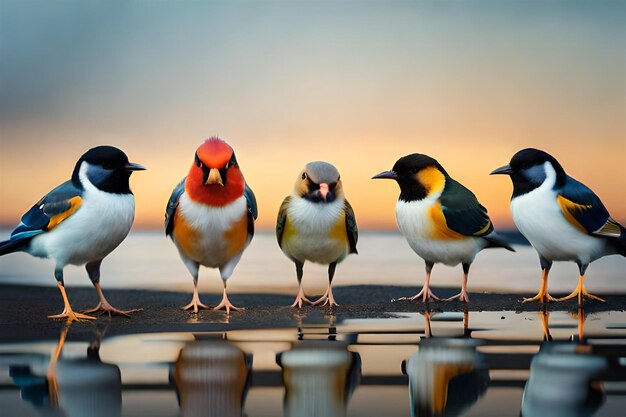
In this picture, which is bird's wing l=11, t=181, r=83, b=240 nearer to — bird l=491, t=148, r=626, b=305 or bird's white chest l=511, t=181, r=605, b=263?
bird l=491, t=148, r=626, b=305

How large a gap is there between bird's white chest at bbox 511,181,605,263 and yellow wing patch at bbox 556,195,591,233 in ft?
0.09

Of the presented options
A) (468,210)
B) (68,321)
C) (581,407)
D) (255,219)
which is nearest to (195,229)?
(255,219)

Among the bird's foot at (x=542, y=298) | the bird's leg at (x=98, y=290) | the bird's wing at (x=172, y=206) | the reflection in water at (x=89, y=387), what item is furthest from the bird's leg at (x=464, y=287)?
the reflection in water at (x=89, y=387)

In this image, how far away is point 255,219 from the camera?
7.32 metres

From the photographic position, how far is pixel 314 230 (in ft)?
23.5

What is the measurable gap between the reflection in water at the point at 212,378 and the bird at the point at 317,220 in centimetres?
175

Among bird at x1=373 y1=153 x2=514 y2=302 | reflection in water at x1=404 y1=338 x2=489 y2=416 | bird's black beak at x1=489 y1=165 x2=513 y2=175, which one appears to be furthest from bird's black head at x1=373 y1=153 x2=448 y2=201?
reflection in water at x1=404 y1=338 x2=489 y2=416

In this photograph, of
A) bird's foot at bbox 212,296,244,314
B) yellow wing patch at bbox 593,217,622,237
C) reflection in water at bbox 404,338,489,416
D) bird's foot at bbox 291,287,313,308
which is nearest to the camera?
reflection in water at bbox 404,338,489,416

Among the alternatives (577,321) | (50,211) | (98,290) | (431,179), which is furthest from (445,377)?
(50,211)

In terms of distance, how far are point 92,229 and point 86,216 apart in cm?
12

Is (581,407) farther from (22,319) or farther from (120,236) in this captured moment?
(22,319)

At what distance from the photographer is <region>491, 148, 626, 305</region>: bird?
758 centimetres

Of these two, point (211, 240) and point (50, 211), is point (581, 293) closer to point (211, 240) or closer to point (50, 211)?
point (211, 240)

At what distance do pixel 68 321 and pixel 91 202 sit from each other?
0.99m
